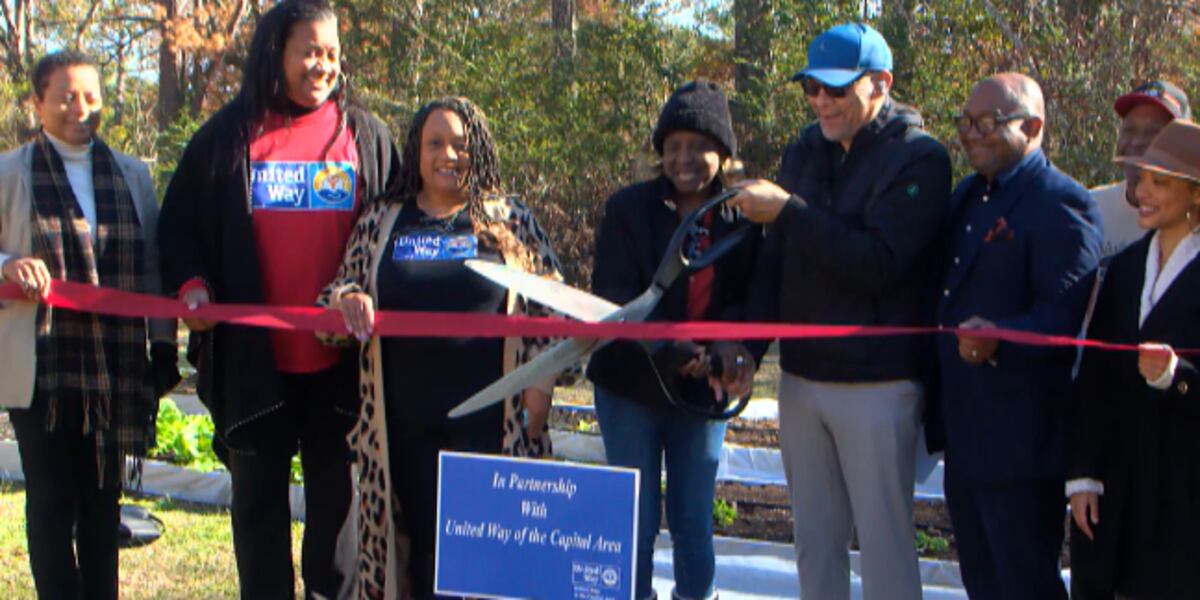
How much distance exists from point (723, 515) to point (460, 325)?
250 cm

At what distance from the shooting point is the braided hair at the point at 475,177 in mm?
3645

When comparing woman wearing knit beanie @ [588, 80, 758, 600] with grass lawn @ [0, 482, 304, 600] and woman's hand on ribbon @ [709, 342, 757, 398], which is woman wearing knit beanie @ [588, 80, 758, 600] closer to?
woman's hand on ribbon @ [709, 342, 757, 398]

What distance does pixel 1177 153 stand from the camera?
292 centimetres

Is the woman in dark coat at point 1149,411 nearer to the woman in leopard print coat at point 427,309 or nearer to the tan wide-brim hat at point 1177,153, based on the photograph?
the tan wide-brim hat at point 1177,153

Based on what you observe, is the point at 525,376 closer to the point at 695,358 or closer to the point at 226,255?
the point at 695,358

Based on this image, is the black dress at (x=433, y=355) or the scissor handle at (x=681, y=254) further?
the black dress at (x=433, y=355)

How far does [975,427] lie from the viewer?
3176 mm

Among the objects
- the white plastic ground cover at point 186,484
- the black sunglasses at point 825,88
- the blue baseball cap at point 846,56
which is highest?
the blue baseball cap at point 846,56

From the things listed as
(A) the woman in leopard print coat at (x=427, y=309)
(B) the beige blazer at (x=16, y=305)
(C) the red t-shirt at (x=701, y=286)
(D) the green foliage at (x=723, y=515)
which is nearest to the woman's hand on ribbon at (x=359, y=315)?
(A) the woman in leopard print coat at (x=427, y=309)

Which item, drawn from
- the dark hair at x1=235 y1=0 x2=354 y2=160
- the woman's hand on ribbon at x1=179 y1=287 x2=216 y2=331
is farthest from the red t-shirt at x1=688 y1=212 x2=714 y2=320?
the woman's hand on ribbon at x1=179 y1=287 x2=216 y2=331

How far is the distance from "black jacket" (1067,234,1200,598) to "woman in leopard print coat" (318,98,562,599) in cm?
154

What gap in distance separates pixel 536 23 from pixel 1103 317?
11.6 m

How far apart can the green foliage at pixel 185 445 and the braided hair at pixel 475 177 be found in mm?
3257

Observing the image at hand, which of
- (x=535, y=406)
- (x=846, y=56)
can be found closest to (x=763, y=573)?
(x=535, y=406)
